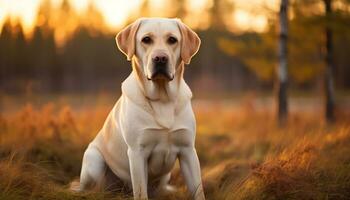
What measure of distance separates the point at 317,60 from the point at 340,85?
29.2 metres

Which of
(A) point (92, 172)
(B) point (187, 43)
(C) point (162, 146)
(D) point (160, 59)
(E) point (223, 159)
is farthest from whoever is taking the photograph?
(E) point (223, 159)

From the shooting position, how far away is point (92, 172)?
4422 mm

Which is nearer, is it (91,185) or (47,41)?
(91,185)

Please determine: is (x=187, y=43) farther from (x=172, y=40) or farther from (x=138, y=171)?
(x=138, y=171)

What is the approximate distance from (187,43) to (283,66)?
5.21m

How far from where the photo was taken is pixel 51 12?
38.2 meters

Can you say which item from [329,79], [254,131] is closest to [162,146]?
[254,131]

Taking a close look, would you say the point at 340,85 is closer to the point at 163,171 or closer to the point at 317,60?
the point at 317,60

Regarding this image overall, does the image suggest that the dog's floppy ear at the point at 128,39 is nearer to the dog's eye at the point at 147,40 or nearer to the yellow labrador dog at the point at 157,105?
the yellow labrador dog at the point at 157,105

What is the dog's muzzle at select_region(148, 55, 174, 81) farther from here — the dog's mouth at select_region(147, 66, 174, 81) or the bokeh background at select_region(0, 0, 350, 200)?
the bokeh background at select_region(0, 0, 350, 200)

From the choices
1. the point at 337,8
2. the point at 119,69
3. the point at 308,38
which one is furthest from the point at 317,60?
the point at 119,69

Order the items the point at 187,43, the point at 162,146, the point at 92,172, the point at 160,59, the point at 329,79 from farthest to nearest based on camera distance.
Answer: the point at 329,79 → the point at 92,172 → the point at 187,43 → the point at 162,146 → the point at 160,59

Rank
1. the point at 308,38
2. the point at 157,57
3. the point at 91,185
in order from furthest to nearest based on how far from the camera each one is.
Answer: the point at 308,38
the point at 91,185
the point at 157,57

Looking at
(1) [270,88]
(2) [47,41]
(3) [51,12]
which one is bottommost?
(1) [270,88]
